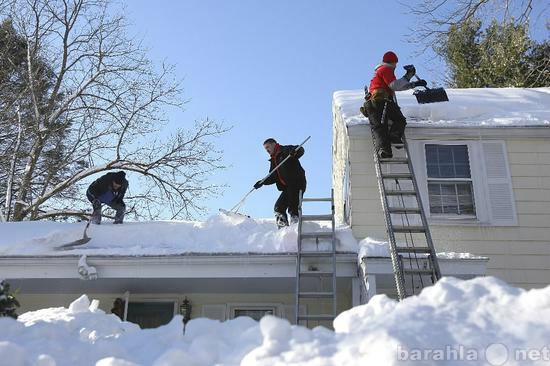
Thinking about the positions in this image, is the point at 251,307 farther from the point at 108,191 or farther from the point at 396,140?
the point at 396,140

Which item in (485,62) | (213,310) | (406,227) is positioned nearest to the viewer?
(406,227)

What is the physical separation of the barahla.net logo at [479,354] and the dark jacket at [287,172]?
5.72 meters

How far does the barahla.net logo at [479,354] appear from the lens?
2.82 metres

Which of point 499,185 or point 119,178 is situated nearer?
point 499,185

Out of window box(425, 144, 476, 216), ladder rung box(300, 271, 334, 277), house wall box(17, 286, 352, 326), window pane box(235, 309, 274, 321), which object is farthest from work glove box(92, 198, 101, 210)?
window box(425, 144, 476, 216)

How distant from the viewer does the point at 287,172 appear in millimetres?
8617

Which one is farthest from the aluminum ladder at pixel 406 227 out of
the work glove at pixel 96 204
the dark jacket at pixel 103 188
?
the work glove at pixel 96 204

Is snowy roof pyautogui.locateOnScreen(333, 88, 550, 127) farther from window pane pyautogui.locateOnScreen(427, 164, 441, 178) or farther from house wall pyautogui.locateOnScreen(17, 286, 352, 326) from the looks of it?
house wall pyautogui.locateOnScreen(17, 286, 352, 326)

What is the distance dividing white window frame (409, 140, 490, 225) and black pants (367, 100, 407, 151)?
0.58m

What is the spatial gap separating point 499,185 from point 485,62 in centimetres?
1401

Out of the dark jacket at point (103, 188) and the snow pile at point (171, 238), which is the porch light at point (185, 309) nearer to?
the snow pile at point (171, 238)

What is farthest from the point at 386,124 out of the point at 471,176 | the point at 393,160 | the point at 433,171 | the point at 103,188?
the point at 103,188

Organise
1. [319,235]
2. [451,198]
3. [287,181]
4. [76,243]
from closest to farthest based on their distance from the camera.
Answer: [319,235] < [76,243] < [451,198] < [287,181]

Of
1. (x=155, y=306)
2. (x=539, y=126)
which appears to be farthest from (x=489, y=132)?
(x=155, y=306)
